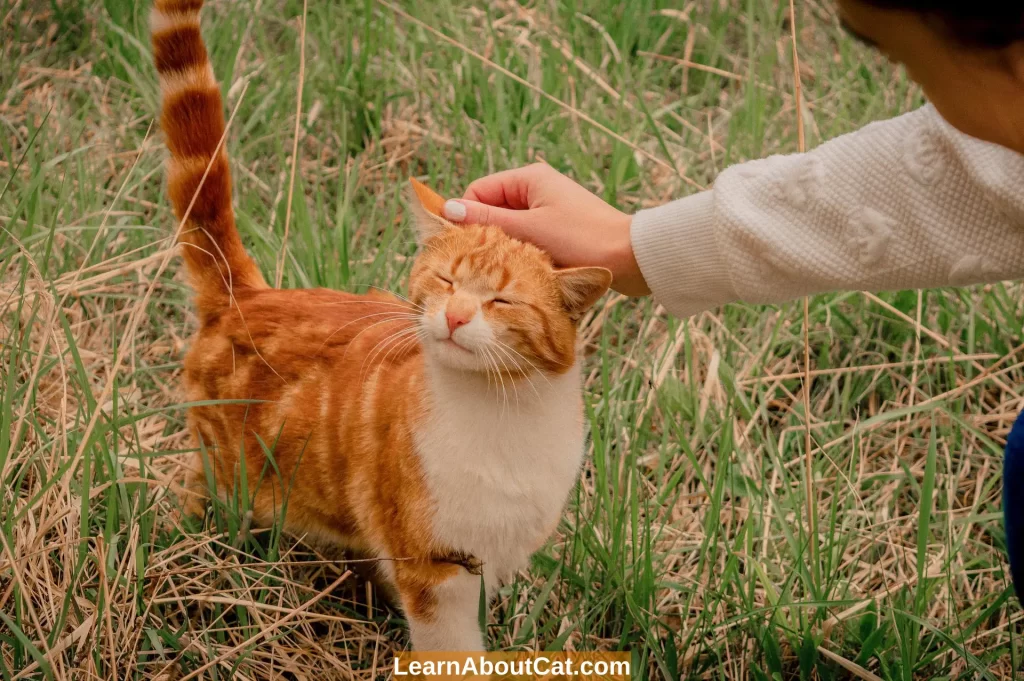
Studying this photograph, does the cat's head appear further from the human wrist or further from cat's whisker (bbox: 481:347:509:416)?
the human wrist

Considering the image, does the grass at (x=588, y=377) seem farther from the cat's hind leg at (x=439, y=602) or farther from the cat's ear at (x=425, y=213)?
the cat's ear at (x=425, y=213)

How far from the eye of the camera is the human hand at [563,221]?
165cm

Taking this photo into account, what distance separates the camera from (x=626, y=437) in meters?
2.15

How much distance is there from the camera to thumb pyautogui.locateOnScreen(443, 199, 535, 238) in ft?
5.41

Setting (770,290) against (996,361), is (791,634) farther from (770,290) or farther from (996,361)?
(996,361)

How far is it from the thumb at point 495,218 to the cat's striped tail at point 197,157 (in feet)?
1.65

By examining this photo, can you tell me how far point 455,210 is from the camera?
163 cm

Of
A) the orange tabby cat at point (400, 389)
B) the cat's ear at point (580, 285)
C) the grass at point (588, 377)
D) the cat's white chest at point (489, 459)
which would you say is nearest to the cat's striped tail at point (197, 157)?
the orange tabby cat at point (400, 389)

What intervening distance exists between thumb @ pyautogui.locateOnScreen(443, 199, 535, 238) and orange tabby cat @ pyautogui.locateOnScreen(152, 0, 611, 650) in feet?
0.12

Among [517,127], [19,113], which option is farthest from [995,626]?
[19,113]

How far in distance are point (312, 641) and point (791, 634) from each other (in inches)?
33.3

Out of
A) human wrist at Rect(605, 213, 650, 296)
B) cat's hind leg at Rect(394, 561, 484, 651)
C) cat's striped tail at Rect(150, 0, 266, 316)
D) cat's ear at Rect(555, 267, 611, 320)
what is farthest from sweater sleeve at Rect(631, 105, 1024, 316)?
cat's striped tail at Rect(150, 0, 266, 316)

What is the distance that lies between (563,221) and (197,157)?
2.41ft

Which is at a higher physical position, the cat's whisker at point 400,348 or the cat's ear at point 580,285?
the cat's ear at point 580,285
